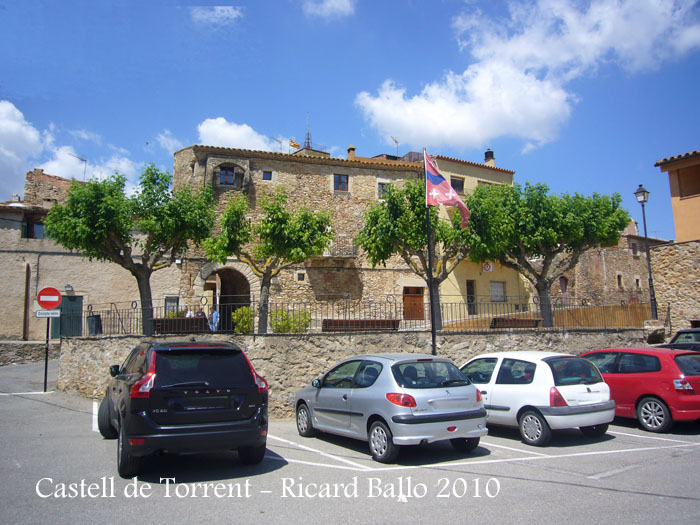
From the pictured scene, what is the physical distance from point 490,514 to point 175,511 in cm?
310

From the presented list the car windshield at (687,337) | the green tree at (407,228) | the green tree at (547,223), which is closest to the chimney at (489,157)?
the green tree at (547,223)

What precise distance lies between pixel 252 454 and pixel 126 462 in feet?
5.11

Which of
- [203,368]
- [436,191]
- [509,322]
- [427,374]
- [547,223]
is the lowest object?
[427,374]

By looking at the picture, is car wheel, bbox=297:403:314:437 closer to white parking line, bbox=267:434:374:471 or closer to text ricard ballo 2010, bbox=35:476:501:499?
white parking line, bbox=267:434:374:471

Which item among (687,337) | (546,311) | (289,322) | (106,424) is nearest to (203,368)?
(106,424)

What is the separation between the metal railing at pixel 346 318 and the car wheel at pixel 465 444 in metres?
4.98

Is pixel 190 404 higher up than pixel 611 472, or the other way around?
pixel 190 404

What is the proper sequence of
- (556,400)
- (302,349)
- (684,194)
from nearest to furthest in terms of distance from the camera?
1. (556,400)
2. (302,349)
3. (684,194)

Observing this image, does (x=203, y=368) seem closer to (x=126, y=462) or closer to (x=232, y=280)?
(x=126, y=462)

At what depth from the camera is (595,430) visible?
8719 mm

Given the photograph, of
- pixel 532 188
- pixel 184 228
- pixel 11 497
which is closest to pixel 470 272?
pixel 532 188

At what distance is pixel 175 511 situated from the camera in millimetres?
4957

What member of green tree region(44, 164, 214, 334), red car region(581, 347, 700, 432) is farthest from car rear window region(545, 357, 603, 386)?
green tree region(44, 164, 214, 334)

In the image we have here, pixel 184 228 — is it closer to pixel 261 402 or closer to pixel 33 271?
pixel 261 402
